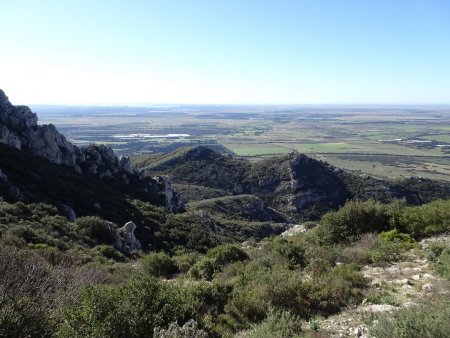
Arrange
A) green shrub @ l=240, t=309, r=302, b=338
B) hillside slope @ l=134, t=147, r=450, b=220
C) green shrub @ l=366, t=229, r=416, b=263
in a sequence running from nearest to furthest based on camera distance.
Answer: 1. green shrub @ l=240, t=309, r=302, b=338
2. green shrub @ l=366, t=229, r=416, b=263
3. hillside slope @ l=134, t=147, r=450, b=220

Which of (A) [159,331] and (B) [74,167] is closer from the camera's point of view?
(A) [159,331]

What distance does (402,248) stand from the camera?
37.8ft

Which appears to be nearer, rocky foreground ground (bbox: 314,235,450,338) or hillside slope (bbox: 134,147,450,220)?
rocky foreground ground (bbox: 314,235,450,338)

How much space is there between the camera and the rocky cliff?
126ft

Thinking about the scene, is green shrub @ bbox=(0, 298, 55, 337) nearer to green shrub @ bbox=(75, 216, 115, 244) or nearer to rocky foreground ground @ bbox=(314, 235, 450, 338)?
rocky foreground ground @ bbox=(314, 235, 450, 338)

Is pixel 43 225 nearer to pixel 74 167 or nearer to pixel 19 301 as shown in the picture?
pixel 19 301

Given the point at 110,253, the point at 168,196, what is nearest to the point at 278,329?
the point at 110,253

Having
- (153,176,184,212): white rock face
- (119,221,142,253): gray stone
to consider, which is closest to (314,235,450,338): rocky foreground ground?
(119,221,142,253): gray stone

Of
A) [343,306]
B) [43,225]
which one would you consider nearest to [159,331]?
[343,306]

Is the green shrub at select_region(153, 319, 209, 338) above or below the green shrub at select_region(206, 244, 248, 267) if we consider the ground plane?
above

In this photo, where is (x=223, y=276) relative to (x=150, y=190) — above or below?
above

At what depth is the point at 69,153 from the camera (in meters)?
41.5

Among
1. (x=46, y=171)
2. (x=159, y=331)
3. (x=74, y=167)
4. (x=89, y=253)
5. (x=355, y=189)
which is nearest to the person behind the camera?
(x=159, y=331)

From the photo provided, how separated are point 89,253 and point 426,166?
132 metres
